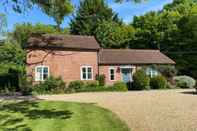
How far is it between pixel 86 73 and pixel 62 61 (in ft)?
10.00

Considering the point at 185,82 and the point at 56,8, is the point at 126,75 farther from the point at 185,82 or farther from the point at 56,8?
the point at 56,8

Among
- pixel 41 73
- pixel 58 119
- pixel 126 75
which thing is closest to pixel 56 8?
pixel 58 119

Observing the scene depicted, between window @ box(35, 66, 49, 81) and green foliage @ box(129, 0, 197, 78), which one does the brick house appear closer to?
window @ box(35, 66, 49, 81)

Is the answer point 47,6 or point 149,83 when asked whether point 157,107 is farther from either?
point 149,83

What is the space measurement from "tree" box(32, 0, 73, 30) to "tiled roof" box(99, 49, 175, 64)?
23.7 metres

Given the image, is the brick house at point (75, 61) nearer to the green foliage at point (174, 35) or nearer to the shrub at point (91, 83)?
the shrub at point (91, 83)

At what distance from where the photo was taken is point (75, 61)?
141 feet

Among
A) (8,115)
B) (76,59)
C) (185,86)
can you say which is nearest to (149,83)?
(185,86)

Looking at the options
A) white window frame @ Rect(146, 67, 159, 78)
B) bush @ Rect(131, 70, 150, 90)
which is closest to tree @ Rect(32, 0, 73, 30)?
bush @ Rect(131, 70, 150, 90)

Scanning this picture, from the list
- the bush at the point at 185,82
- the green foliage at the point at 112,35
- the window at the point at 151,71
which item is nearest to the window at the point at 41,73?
the window at the point at 151,71

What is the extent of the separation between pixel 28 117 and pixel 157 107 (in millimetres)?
7034

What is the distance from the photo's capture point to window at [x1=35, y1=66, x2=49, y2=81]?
135ft

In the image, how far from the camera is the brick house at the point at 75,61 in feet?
135

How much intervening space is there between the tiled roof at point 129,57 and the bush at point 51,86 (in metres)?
6.72
